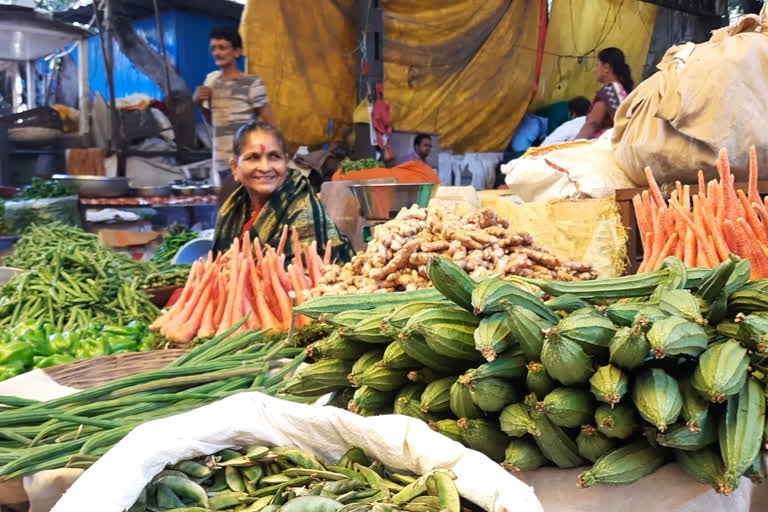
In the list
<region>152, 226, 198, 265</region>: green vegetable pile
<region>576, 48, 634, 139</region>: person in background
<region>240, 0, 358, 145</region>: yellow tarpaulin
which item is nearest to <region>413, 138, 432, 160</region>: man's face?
<region>240, 0, 358, 145</region>: yellow tarpaulin

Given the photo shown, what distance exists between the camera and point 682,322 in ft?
3.52

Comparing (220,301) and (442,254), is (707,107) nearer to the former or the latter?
(442,254)

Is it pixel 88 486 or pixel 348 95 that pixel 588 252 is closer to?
pixel 88 486

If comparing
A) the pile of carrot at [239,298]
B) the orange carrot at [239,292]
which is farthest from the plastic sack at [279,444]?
the orange carrot at [239,292]

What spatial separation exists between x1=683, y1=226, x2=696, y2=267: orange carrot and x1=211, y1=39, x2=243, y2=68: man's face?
16.1ft

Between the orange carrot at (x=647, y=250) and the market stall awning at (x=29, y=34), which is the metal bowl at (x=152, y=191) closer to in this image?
the market stall awning at (x=29, y=34)

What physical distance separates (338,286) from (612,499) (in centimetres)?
125

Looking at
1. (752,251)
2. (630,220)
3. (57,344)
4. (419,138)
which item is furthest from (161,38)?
(752,251)

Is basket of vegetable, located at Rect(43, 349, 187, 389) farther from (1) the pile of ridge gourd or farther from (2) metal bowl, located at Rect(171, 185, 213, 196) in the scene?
(2) metal bowl, located at Rect(171, 185, 213, 196)

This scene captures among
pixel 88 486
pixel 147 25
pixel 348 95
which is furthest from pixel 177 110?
pixel 88 486

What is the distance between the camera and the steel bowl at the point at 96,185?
541 cm

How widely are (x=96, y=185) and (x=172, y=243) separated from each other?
29.8 inches

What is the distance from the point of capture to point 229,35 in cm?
605

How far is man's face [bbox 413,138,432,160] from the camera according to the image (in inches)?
316
